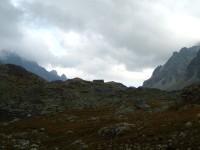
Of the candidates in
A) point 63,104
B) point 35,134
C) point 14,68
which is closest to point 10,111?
point 63,104

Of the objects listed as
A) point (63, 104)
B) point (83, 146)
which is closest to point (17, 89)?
point (63, 104)

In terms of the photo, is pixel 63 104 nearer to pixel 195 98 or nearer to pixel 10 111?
pixel 10 111

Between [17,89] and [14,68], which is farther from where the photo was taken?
[14,68]

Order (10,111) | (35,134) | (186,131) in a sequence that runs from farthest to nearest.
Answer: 1. (10,111)
2. (35,134)
3. (186,131)

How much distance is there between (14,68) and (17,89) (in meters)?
63.4

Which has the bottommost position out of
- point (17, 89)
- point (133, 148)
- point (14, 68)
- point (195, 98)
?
point (133, 148)

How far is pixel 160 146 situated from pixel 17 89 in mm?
96817

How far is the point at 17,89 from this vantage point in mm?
122625

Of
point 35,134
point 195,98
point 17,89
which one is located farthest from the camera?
point 17,89

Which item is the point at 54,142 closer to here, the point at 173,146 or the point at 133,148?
the point at 133,148

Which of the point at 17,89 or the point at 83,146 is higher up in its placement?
the point at 17,89

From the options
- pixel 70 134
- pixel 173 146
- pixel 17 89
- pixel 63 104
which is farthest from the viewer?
pixel 17 89

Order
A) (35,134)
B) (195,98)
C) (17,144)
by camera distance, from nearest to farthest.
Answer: (17,144) < (35,134) < (195,98)

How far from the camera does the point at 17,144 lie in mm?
43031
